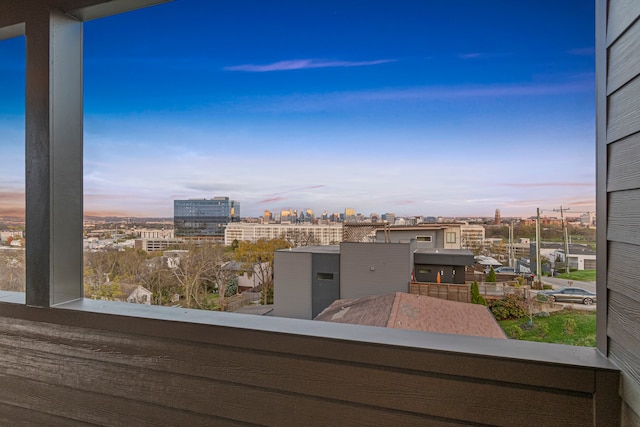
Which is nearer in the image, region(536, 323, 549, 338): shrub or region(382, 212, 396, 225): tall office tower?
region(536, 323, 549, 338): shrub

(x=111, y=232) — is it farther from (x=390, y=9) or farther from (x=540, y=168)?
(x=540, y=168)

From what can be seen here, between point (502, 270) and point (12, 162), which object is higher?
point (12, 162)

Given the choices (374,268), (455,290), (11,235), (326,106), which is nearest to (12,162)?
(11,235)

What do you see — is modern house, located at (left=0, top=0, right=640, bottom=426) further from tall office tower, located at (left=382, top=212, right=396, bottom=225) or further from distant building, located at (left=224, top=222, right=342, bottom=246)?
tall office tower, located at (left=382, top=212, right=396, bottom=225)

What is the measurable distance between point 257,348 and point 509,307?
31.3 inches

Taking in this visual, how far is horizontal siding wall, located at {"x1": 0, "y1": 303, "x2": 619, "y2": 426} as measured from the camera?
32.1 inches

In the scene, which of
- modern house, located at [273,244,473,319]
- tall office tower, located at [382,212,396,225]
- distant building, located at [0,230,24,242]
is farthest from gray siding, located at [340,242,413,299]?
distant building, located at [0,230,24,242]

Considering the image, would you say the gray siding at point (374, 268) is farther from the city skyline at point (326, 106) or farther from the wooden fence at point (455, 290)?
the city skyline at point (326, 106)

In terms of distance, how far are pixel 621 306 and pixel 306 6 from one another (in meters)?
1.66

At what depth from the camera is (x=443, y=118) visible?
4.71 ft

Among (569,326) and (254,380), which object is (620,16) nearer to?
(569,326)

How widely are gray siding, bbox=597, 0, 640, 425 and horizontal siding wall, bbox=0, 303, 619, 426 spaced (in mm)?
81

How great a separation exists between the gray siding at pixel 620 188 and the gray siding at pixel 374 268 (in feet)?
1.89

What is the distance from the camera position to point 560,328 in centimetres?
96
